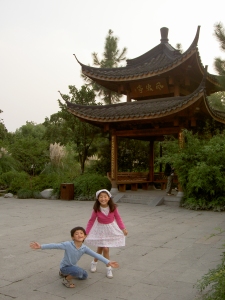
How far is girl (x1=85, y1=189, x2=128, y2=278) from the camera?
3965 mm

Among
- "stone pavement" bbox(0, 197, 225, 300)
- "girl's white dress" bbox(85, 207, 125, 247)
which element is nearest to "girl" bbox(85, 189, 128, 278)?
"girl's white dress" bbox(85, 207, 125, 247)

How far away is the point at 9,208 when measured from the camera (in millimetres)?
9812

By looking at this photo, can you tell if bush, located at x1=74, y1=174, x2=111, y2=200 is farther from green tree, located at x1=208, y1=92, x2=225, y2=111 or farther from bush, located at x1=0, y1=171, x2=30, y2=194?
green tree, located at x1=208, y1=92, x2=225, y2=111

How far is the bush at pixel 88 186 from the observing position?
11.5m

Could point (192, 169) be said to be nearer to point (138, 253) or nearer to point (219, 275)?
point (138, 253)

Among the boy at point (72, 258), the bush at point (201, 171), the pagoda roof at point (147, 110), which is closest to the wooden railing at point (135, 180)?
the pagoda roof at point (147, 110)

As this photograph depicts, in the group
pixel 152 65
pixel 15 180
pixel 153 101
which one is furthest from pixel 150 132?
pixel 15 180

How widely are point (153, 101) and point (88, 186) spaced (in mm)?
3854

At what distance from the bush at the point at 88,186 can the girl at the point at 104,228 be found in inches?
292

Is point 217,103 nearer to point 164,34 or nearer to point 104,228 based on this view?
point 164,34

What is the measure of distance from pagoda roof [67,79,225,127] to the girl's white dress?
6.46 metres

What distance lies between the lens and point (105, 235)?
3.97m

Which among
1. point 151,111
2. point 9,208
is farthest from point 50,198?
point 151,111

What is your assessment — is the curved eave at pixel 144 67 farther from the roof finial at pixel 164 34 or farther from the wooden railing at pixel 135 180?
the wooden railing at pixel 135 180
